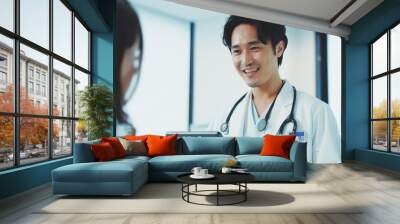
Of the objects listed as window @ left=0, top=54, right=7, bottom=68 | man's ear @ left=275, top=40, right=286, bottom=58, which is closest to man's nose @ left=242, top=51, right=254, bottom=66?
man's ear @ left=275, top=40, right=286, bottom=58

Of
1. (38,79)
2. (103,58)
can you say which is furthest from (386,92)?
(38,79)

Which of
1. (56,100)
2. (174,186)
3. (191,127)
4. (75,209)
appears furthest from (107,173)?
(191,127)

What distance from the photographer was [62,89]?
7.02m

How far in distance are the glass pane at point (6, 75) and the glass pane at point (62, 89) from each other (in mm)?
1515

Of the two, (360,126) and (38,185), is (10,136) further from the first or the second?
(360,126)

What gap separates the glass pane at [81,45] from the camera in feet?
26.0

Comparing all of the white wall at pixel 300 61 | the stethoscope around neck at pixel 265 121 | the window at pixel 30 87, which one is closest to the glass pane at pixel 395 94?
the white wall at pixel 300 61

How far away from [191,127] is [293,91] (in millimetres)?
2703

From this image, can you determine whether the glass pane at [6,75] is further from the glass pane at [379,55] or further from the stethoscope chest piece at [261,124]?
the glass pane at [379,55]

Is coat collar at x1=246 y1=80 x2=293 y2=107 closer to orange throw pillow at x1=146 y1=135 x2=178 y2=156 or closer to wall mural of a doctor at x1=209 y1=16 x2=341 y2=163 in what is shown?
wall mural of a doctor at x1=209 y1=16 x2=341 y2=163

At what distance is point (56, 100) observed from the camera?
21.9ft

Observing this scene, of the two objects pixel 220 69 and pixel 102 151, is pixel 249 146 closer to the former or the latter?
pixel 102 151

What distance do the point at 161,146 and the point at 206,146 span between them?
2.67 ft

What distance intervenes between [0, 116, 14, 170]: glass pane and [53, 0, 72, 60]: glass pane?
6.80 feet
